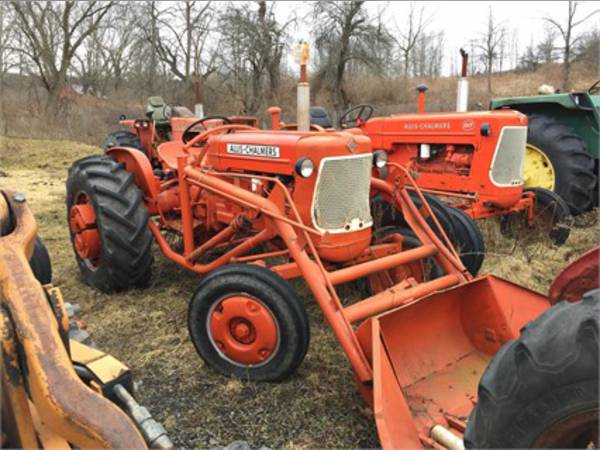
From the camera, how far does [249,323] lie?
9.37 feet

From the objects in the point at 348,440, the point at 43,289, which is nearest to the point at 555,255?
the point at 348,440

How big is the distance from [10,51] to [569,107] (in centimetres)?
2406

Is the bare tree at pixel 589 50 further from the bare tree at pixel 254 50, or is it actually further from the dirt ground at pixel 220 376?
the dirt ground at pixel 220 376

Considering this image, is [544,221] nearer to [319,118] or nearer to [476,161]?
[476,161]

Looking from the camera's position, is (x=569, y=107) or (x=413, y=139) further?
(x=569, y=107)

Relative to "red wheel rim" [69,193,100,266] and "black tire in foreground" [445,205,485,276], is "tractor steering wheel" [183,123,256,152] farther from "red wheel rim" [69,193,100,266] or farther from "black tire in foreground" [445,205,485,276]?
"black tire in foreground" [445,205,485,276]

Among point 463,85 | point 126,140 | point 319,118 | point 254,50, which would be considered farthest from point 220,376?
point 254,50

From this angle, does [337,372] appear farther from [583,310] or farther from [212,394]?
[583,310]

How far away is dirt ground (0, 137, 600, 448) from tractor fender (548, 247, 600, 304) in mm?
1109

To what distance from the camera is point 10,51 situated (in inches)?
901

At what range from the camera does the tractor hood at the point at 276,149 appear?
3102 millimetres

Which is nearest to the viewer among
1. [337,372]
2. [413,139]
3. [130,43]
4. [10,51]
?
[337,372]

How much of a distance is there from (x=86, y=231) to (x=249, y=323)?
6.37 ft

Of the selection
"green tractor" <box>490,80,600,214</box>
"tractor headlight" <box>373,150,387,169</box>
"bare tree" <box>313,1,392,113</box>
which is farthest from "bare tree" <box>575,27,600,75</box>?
"tractor headlight" <box>373,150,387,169</box>
